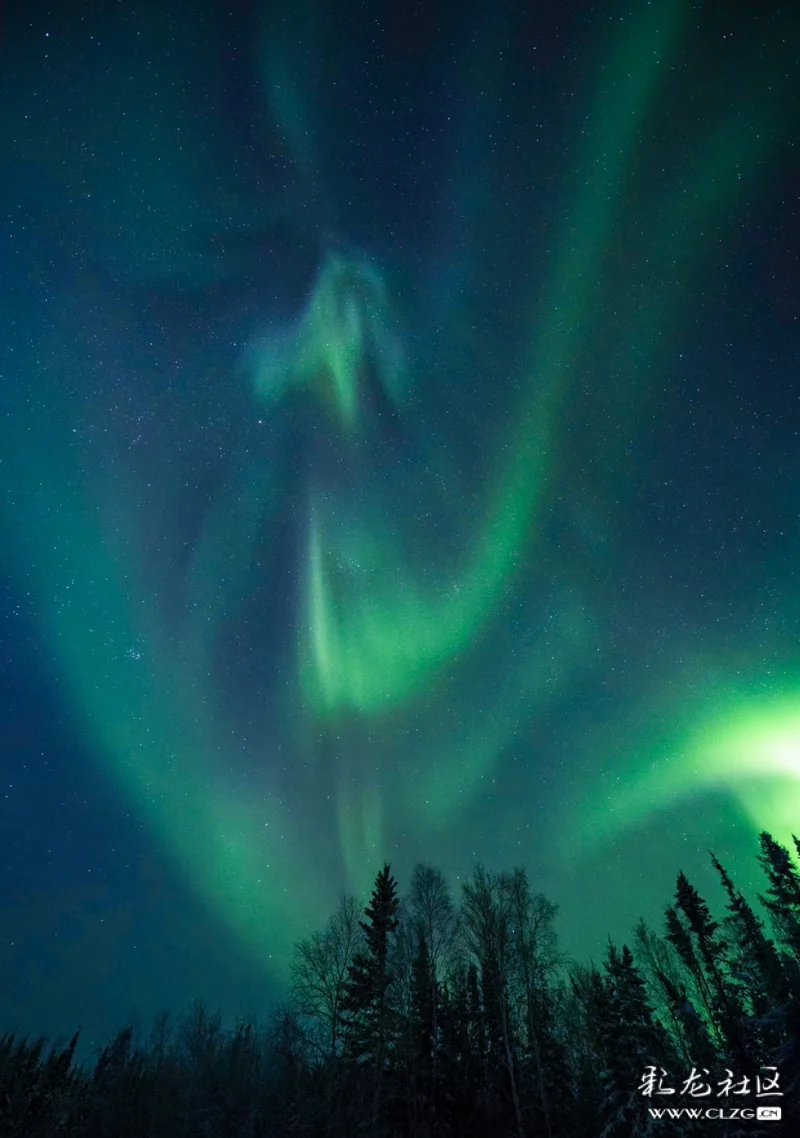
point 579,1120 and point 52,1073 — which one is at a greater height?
point 52,1073

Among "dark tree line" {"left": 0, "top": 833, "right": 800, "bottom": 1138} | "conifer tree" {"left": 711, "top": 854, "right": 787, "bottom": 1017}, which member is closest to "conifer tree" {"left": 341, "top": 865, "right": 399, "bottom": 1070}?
"dark tree line" {"left": 0, "top": 833, "right": 800, "bottom": 1138}

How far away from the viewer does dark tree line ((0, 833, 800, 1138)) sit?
2588cm

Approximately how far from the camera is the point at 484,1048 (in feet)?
124

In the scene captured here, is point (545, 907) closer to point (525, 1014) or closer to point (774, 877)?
point (525, 1014)

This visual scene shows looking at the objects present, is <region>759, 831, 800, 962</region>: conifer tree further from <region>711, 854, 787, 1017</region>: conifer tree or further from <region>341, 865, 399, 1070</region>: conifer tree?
<region>341, 865, 399, 1070</region>: conifer tree

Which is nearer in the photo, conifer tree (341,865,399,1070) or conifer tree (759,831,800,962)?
conifer tree (341,865,399,1070)

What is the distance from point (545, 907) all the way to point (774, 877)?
23612mm

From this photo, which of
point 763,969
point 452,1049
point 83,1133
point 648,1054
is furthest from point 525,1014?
point 83,1133

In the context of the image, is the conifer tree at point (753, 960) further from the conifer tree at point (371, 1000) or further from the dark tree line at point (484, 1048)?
the conifer tree at point (371, 1000)

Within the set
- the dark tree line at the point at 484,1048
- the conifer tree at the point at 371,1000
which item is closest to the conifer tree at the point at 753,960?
the dark tree line at the point at 484,1048

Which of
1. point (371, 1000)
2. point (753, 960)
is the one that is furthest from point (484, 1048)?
point (753, 960)

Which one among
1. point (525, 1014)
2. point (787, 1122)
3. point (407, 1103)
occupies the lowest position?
point (787, 1122)

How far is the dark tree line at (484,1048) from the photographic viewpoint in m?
25.9

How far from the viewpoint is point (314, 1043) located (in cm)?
3125
